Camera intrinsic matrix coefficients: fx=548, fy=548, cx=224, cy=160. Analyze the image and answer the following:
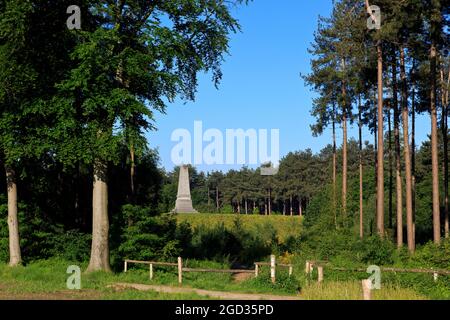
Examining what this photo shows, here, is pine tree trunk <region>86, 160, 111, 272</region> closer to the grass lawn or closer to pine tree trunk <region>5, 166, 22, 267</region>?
the grass lawn

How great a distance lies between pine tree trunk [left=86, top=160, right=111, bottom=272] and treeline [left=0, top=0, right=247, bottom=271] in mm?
40

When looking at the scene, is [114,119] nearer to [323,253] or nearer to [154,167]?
[323,253]

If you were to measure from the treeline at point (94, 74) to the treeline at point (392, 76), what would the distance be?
10.3 metres

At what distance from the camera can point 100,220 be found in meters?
21.7

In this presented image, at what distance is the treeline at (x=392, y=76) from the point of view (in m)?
28.1

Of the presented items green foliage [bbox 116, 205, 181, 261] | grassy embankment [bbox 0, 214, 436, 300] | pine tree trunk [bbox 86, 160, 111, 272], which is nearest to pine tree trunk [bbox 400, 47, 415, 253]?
grassy embankment [bbox 0, 214, 436, 300]

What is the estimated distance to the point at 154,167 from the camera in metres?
38.5

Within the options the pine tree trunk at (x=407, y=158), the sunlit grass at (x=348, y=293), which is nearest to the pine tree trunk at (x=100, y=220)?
the sunlit grass at (x=348, y=293)

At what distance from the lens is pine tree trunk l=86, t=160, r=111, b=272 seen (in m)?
21.7

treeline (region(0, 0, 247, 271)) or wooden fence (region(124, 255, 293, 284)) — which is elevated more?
treeline (region(0, 0, 247, 271))

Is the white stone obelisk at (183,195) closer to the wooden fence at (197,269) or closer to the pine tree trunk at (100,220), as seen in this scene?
the wooden fence at (197,269)

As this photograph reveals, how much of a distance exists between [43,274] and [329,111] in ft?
103

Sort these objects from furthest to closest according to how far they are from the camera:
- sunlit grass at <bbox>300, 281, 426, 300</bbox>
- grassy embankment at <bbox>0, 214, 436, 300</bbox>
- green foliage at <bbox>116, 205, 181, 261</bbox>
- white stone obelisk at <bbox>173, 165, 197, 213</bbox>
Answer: white stone obelisk at <bbox>173, 165, 197, 213</bbox> < green foliage at <bbox>116, 205, 181, 261</bbox> < grassy embankment at <bbox>0, 214, 436, 300</bbox> < sunlit grass at <bbox>300, 281, 426, 300</bbox>

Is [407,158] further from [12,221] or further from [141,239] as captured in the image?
[12,221]
